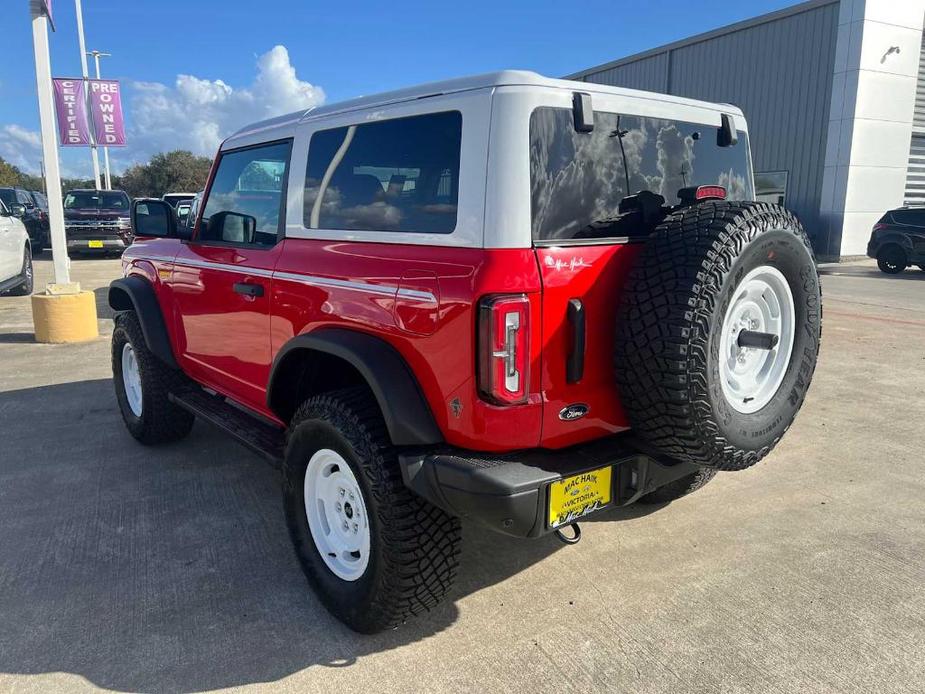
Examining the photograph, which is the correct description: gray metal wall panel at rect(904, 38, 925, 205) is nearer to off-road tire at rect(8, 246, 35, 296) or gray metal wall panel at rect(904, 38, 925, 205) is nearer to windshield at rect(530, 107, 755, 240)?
windshield at rect(530, 107, 755, 240)

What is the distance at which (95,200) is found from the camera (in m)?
19.0

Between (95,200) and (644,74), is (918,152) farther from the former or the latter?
(95,200)

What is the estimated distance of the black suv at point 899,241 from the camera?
15.5m

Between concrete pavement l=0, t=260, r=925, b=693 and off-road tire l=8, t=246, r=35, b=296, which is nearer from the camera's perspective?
concrete pavement l=0, t=260, r=925, b=693

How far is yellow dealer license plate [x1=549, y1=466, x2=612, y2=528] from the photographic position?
2.34 metres

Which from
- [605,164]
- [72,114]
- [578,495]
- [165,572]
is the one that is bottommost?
[165,572]

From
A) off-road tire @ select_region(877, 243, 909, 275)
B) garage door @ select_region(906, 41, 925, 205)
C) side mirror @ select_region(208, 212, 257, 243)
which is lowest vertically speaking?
off-road tire @ select_region(877, 243, 909, 275)

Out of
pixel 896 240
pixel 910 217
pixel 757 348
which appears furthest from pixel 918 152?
pixel 757 348

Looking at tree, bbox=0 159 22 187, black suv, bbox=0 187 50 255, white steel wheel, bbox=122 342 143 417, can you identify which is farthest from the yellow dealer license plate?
tree, bbox=0 159 22 187

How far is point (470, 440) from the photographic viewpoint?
231 cm

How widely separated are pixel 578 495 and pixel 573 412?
286 mm

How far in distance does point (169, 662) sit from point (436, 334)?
5.12 feet

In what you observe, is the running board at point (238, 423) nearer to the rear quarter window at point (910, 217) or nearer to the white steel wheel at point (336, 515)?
the white steel wheel at point (336, 515)

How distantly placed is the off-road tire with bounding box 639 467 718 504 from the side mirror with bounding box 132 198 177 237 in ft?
10.2
